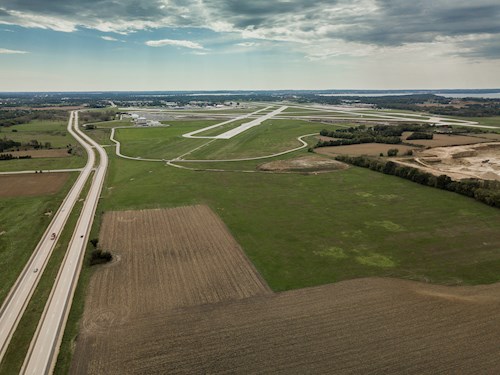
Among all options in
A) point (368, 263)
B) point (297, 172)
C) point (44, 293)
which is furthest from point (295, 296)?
point (297, 172)

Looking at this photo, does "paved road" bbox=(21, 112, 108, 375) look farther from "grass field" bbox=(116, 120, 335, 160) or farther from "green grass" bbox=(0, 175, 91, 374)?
"grass field" bbox=(116, 120, 335, 160)

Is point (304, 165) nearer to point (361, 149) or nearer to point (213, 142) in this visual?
point (361, 149)

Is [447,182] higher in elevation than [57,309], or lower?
higher

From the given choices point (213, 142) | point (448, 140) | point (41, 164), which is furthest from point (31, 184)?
point (448, 140)

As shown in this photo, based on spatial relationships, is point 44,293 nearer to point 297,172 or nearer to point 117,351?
point 117,351

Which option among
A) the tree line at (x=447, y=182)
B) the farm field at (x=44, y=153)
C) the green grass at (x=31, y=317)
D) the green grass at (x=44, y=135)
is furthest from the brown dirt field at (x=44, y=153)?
the tree line at (x=447, y=182)

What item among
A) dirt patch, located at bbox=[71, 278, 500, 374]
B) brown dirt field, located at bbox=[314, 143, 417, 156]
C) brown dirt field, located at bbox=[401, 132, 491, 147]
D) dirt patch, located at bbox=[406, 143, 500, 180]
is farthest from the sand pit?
dirt patch, located at bbox=[71, 278, 500, 374]

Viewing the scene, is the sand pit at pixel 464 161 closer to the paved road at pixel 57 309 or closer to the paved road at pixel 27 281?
the paved road at pixel 57 309
